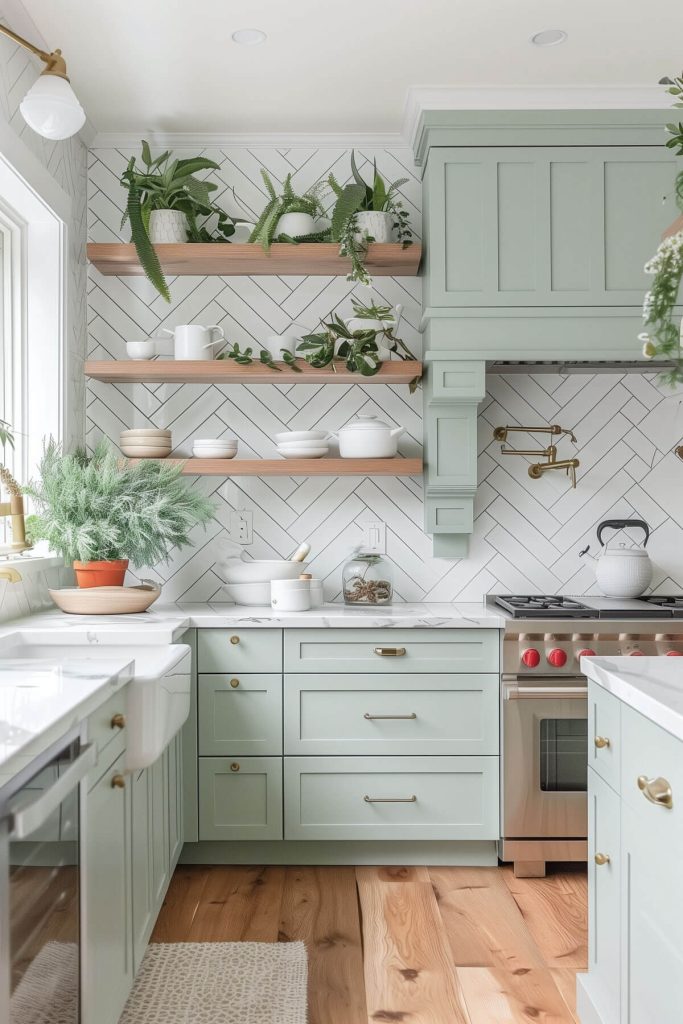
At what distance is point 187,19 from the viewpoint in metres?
2.65

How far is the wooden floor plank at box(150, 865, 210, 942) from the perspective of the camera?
8.09ft

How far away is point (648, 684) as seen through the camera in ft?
5.33

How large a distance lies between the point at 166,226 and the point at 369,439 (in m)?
1.14

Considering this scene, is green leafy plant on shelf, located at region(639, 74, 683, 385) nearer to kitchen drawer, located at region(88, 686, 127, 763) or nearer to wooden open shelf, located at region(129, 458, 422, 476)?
kitchen drawer, located at region(88, 686, 127, 763)

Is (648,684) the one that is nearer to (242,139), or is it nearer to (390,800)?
(390,800)

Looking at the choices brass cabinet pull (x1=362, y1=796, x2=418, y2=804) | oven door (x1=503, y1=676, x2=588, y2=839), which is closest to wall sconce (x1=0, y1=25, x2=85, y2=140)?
oven door (x1=503, y1=676, x2=588, y2=839)

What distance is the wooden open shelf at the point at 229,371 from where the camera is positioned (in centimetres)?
320

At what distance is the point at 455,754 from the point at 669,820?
1534 mm

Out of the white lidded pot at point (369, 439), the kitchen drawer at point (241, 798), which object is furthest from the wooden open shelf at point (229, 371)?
the kitchen drawer at point (241, 798)

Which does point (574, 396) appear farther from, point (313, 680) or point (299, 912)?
point (299, 912)

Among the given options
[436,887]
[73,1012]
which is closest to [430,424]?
[436,887]

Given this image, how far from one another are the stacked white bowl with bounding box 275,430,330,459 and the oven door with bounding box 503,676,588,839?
3.66 feet

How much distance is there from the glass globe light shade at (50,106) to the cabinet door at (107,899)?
5.17ft

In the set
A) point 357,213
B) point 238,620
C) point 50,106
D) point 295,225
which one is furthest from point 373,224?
point 238,620
